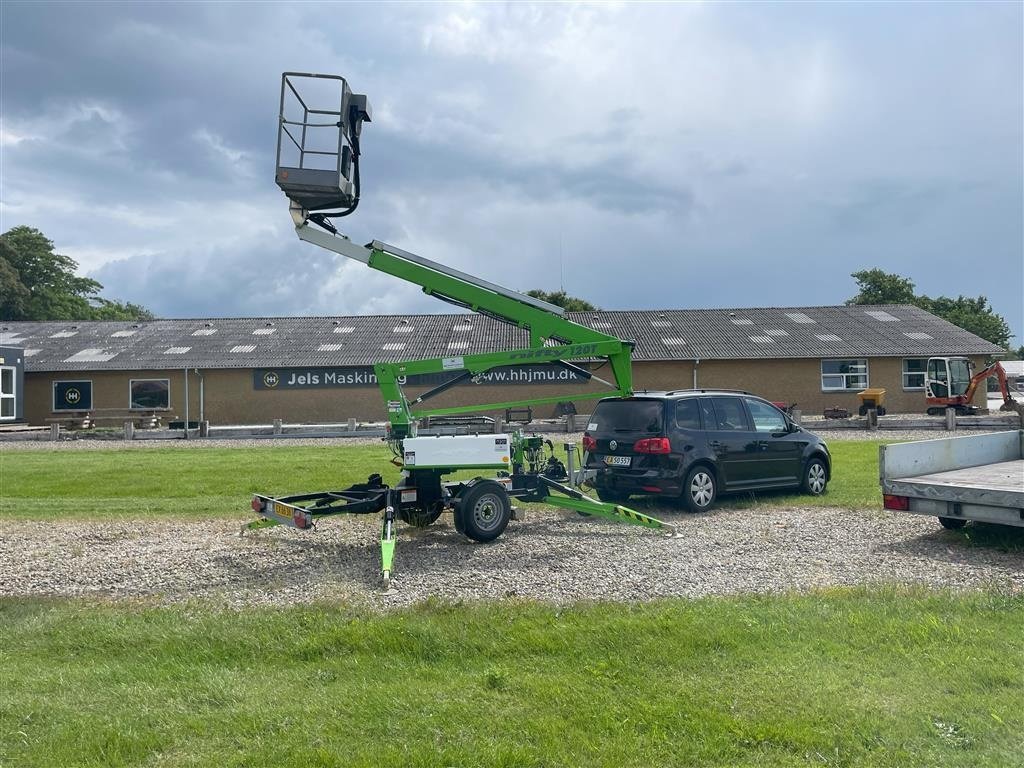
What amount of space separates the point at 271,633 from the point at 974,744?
419cm

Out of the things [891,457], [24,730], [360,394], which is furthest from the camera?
[360,394]

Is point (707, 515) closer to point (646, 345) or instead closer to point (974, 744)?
point (974, 744)

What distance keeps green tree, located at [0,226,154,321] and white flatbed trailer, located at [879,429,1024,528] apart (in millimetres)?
59254

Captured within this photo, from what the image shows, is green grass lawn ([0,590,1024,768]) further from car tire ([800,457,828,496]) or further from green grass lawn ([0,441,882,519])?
car tire ([800,457,828,496])

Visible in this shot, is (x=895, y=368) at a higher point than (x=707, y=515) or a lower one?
higher

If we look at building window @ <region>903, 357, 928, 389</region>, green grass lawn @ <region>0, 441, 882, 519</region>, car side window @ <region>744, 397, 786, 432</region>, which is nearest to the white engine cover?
green grass lawn @ <region>0, 441, 882, 519</region>

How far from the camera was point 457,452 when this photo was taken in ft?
29.4

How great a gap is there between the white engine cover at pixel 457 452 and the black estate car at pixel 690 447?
2.30 meters

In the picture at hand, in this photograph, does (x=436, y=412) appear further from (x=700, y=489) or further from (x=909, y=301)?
(x=909, y=301)

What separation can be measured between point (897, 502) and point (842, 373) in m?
28.5

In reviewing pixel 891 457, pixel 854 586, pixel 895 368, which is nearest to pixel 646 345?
pixel 895 368

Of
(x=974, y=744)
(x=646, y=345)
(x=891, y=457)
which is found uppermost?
(x=646, y=345)

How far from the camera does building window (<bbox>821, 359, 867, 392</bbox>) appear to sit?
3528cm

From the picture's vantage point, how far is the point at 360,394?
113 feet
